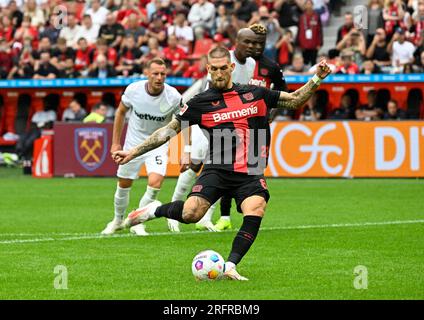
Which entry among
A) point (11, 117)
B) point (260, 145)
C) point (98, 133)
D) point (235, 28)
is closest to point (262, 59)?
point (260, 145)

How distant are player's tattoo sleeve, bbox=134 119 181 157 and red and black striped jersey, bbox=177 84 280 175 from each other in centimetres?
9

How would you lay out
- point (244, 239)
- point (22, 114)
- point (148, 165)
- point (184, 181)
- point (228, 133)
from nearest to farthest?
point (244, 239), point (228, 133), point (148, 165), point (184, 181), point (22, 114)

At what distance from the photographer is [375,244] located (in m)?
12.1

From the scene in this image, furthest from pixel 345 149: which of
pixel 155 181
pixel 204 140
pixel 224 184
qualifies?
pixel 224 184

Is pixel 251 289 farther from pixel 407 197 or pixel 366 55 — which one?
pixel 366 55

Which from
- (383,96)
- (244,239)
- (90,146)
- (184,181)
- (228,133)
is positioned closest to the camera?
(244,239)

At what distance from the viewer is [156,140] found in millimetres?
10555

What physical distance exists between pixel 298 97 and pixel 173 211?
161 cm

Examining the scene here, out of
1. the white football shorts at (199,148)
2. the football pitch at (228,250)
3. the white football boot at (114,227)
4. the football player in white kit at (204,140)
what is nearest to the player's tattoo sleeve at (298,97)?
the football pitch at (228,250)

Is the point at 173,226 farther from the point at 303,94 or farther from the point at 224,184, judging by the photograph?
the point at 303,94

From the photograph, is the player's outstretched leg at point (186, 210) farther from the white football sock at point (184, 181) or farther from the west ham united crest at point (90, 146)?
the west ham united crest at point (90, 146)

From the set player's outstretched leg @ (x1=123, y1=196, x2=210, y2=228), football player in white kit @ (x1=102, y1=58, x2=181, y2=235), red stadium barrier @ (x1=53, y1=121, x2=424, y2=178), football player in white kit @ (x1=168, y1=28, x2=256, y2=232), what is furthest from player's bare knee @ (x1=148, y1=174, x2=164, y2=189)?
red stadium barrier @ (x1=53, y1=121, x2=424, y2=178)

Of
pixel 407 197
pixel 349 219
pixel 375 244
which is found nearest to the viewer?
pixel 375 244

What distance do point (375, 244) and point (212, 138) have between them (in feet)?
8.93
